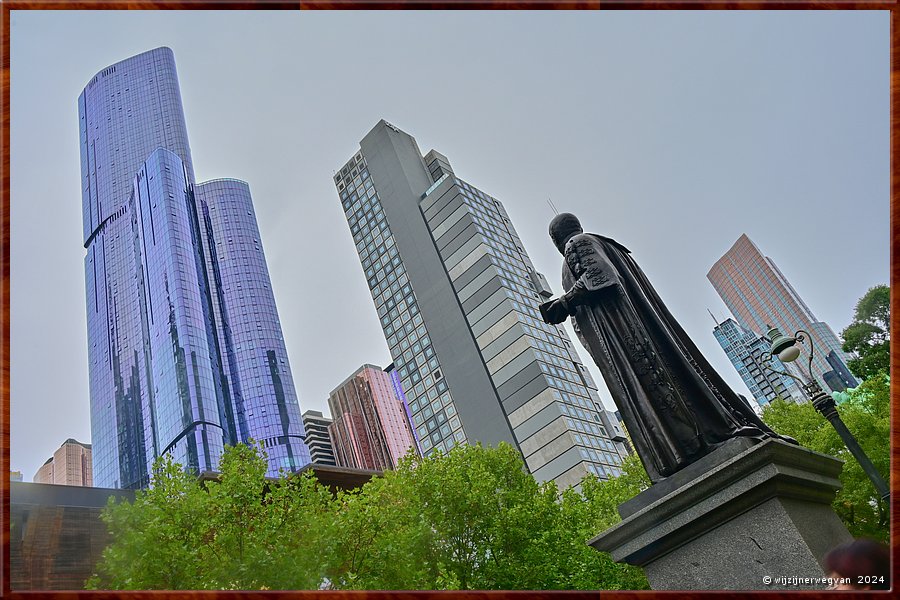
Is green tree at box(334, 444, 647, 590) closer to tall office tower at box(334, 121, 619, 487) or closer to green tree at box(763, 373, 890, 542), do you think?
green tree at box(763, 373, 890, 542)

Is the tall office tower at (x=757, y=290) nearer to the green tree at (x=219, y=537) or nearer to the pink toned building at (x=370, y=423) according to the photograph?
the green tree at (x=219, y=537)

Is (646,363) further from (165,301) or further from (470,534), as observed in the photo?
→ (165,301)

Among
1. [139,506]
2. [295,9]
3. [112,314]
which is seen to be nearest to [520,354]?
[139,506]

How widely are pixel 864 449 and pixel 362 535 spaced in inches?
481

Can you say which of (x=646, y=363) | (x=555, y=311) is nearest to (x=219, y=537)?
(x=555, y=311)

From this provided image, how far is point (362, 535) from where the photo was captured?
1531cm

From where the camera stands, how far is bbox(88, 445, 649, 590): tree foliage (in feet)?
45.2

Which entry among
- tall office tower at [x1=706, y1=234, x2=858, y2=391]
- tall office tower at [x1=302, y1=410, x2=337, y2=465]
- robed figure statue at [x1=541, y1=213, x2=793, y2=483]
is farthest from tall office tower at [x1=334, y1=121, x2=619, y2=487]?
tall office tower at [x1=302, y1=410, x2=337, y2=465]

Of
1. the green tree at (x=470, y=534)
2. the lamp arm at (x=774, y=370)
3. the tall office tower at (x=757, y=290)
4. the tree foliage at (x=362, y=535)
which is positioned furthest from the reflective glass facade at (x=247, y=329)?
the lamp arm at (x=774, y=370)

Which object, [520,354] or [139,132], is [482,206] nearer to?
[520,354]

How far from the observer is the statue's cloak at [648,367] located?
5.79 meters

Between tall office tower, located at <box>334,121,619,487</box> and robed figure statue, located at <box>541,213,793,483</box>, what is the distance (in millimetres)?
45303

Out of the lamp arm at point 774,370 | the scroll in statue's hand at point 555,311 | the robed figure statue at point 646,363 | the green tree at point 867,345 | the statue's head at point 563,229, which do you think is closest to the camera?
the robed figure statue at point 646,363

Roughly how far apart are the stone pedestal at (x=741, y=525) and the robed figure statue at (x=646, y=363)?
36cm
